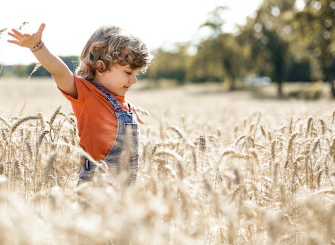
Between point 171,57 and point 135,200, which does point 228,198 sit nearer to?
point 135,200

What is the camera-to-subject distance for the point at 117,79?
9.00 feet

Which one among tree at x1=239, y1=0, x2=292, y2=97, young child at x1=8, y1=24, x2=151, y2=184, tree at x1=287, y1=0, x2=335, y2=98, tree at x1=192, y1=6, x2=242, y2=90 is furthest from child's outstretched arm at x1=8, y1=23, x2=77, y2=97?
tree at x1=192, y1=6, x2=242, y2=90

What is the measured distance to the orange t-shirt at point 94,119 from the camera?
2523 mm

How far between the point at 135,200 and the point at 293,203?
4.32 ft

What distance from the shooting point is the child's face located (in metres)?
2.74

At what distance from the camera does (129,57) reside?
2746mm

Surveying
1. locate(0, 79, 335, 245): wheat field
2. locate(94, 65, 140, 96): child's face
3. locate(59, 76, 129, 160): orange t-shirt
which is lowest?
locate(0, 79, 335, 245): wheat field

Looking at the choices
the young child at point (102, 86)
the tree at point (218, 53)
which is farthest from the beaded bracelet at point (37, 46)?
the tree at point (218, 53)

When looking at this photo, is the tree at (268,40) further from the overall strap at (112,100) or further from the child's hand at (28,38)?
the child's hand at (28,38)

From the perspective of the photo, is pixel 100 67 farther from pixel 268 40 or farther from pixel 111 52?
pixel 268 40

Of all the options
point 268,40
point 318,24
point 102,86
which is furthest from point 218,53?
point 102,86

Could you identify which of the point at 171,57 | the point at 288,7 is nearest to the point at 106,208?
the point at 288,7

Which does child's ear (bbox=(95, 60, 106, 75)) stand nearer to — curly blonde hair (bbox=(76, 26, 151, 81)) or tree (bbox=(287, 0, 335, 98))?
curly blonde hair (bbox=(76, 26, 151, 81))

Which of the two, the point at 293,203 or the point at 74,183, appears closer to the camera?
the point at 293,203
